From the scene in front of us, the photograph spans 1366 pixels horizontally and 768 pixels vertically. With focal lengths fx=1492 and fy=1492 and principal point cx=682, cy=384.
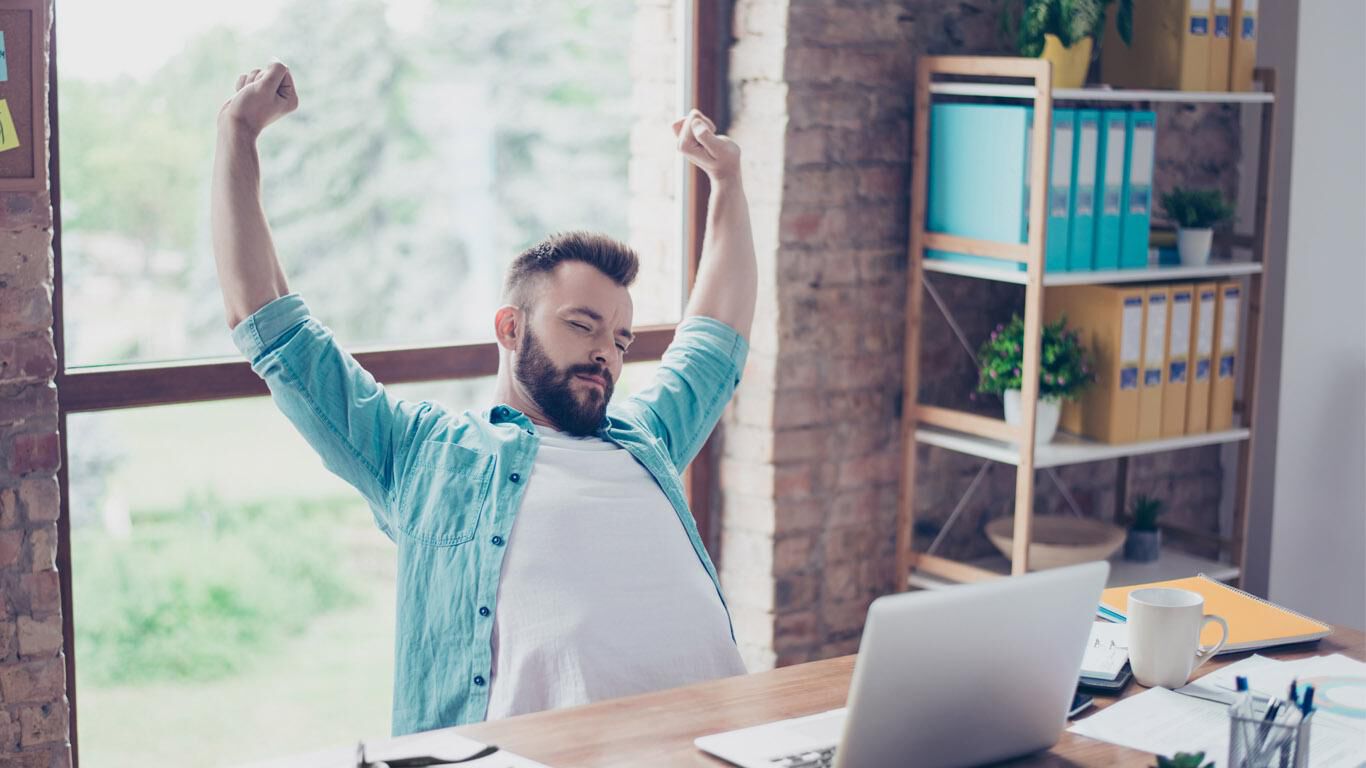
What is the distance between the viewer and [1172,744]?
5.21 ft

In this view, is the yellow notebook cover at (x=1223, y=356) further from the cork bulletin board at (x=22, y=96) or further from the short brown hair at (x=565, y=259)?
the cork bulletin board at (x=22, y=96)

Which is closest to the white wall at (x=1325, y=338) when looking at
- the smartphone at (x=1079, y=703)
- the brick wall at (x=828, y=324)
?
the brick wall at (x=828, y=324)

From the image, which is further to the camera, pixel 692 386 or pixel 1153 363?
pixel 1153 363

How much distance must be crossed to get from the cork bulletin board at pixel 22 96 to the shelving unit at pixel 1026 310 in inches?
65.7

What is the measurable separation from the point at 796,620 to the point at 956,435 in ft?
1.69

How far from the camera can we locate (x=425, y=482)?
210cm

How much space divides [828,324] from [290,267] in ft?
3.60

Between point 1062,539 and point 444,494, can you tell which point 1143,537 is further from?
point 444,494

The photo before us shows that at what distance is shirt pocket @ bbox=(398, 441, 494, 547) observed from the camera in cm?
205

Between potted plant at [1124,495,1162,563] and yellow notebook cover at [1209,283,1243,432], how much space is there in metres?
0.25

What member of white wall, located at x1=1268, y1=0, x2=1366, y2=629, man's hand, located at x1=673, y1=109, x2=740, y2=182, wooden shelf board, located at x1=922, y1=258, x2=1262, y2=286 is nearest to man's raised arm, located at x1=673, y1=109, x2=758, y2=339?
man's hand, located at x1=673, y1=109, x2=740, y2=182

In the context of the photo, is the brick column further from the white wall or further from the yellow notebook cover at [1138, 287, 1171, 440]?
the white wall

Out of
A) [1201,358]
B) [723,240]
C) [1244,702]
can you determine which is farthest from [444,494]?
[1201,358]

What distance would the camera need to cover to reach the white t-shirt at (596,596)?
76.5 inches
